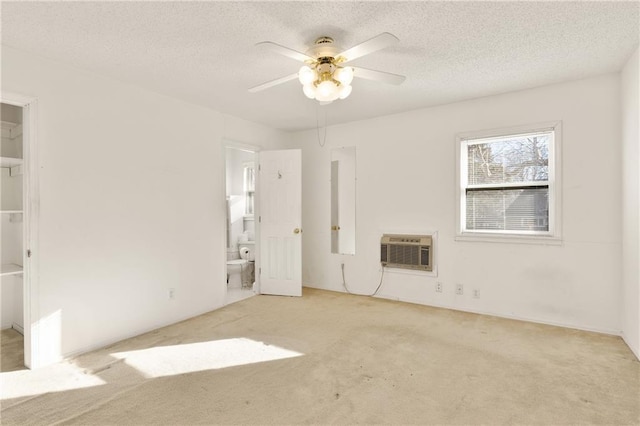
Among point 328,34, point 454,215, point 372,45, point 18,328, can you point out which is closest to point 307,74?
point 328,34

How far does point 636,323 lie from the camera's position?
2.75m

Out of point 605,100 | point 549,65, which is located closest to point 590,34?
point 549,65

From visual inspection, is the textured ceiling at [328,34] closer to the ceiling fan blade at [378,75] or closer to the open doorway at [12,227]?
the ceiling fan blade at [378,75]

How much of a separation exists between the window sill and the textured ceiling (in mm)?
1622

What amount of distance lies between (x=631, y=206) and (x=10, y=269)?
556 centimetres

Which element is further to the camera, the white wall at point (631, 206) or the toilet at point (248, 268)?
the toilet at point (248, 268)

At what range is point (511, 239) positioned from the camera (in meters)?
3.68

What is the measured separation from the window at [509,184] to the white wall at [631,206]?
1.77 ft

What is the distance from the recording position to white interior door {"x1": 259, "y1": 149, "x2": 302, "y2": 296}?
4.76 metres

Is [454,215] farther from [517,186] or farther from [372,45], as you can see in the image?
[372,45]

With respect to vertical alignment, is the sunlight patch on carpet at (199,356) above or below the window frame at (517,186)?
below

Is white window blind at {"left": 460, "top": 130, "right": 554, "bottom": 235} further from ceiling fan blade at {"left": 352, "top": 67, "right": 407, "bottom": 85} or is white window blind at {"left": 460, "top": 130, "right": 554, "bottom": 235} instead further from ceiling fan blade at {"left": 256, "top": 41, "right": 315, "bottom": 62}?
ceiling fan blade at {"left": 256, "top": 41, "right": 315, "bottom": 62}

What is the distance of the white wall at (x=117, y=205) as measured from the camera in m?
2.72

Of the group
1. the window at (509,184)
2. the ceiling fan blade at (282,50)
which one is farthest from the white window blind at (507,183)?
the ceiling fan blade at (282,50)
